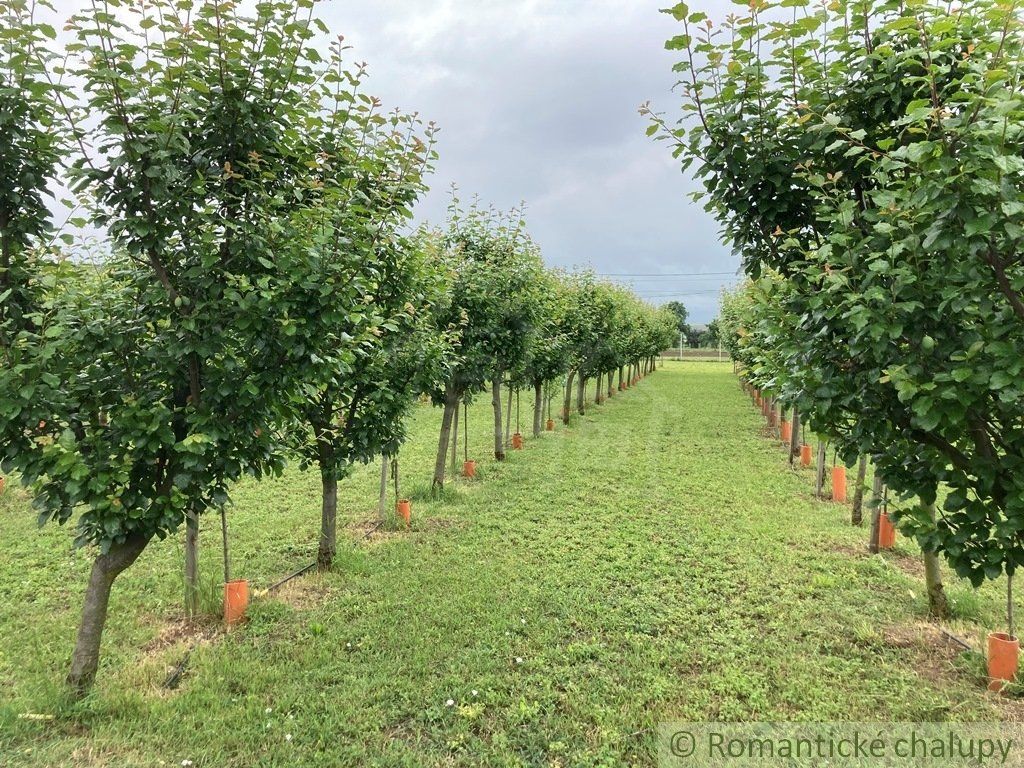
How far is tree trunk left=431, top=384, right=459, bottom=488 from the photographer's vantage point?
9016mm

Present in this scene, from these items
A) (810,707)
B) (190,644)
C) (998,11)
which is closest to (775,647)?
(810,707)

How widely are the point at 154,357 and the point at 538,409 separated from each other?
11.8 metres

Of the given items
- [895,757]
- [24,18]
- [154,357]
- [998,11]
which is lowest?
[895,757]

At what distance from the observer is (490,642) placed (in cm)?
432

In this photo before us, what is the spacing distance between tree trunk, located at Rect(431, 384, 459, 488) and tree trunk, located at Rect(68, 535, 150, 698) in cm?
543

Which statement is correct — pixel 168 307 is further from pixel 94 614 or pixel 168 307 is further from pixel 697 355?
pixel 697 355

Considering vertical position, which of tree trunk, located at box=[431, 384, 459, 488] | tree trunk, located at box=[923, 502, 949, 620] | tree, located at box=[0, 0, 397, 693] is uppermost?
tree, located at box=[0, 0, 397, 693]

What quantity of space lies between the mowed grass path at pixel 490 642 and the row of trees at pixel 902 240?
5.66ft

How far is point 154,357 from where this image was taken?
11.3 feet

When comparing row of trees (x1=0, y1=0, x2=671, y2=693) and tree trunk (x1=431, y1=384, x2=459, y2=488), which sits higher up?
row of trees (x1=0, y1=0, x2=671, y2=693)

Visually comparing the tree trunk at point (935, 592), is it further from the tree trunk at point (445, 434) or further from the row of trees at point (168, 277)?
the tree trunk at point (445, 434)

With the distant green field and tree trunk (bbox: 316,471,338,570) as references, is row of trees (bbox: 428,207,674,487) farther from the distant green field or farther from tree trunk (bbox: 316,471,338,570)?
the distant green field

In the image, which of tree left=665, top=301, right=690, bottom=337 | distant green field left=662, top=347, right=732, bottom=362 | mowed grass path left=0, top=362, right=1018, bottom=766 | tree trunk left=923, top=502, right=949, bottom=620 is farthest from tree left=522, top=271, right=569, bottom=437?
distant green field left=662, top=347, right=732, bottom=362

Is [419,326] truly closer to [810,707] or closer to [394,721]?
[394,721]
